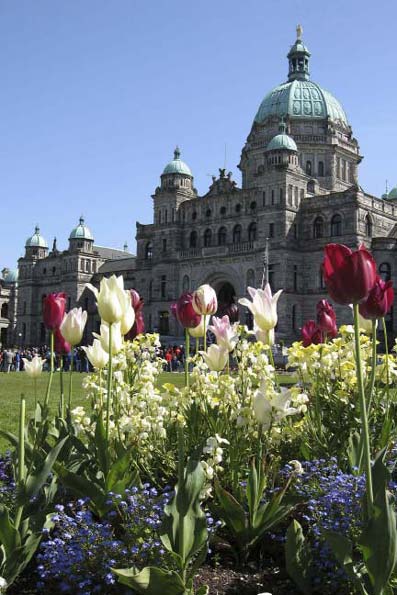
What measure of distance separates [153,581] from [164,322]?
5128cm

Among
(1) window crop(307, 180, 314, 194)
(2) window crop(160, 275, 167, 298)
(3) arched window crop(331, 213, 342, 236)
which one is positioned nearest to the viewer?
(3) arched window crop(331, 213, 342, 236)

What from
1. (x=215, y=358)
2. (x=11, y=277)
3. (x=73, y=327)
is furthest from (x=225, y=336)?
(x=11, y=277)

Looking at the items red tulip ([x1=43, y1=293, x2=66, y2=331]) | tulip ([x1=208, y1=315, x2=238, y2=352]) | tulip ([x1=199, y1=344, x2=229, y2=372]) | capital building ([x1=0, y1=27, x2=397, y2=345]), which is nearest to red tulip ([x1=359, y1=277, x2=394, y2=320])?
tulip ([x1=208, y1=315, x2=238, y2=352])

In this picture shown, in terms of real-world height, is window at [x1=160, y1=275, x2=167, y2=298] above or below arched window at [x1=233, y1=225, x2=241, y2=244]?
below

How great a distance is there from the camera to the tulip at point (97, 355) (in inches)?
221

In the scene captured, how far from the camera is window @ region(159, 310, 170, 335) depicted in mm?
54188

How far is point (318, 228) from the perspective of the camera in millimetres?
47531

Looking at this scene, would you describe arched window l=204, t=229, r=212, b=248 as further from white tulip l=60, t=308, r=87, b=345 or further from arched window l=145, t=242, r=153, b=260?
white tulip l=60, t=308, r=87, b=345

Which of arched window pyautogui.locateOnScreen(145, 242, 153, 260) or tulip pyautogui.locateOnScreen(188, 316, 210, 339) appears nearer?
tulip pyautogui.locateOnScreen(188, 316, 210, 339)

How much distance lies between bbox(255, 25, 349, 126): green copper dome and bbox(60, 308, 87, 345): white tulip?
171 feet

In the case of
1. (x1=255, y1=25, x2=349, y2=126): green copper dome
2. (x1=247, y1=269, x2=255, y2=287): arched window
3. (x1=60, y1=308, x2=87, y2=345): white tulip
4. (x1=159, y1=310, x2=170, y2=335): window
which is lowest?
(x1=60, y1=308, x2=87, y2=345): white tulip

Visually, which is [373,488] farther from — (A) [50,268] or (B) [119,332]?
(A) [50,268]

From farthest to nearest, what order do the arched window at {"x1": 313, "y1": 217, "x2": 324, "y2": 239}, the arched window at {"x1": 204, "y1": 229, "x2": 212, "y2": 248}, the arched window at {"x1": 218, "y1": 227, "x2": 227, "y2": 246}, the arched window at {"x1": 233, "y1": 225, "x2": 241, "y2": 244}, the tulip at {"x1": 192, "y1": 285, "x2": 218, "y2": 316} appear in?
the arched window at {"x1": 204, "y1": 229, "x2": 212, "y2": 248}, the arched window at {"x1": 218, "y1": 227, "x2": 227, "y2": 246}, the arched window at {"x1": 233, "y1": 225, "x2": 241, "y2": 244}, the arched window at {"x1": 313, "y1": 217, "x2": 324, "y2": 239}, the tulip at {"x1": 192, "y1": 285, "x2": 218, "y2": 316}

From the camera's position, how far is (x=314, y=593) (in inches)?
160
